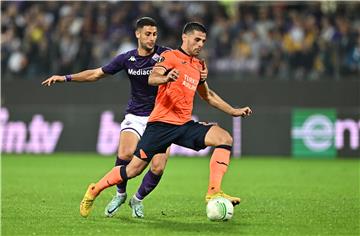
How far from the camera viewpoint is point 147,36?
422 inches

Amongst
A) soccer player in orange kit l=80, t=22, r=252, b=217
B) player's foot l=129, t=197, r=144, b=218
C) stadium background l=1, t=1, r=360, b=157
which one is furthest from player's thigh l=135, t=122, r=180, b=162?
stadium background l=1, t=1, r=360, b=157

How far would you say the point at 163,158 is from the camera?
10.4 m

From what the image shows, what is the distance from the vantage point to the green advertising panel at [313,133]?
2270 centimetres

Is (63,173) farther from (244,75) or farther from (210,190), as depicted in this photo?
(210,190)

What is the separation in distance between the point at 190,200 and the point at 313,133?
1092 centimetres

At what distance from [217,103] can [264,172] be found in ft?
27.5

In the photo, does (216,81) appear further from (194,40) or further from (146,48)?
(194,40)

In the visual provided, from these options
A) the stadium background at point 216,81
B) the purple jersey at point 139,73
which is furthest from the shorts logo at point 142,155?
the stadium background at point 216,81

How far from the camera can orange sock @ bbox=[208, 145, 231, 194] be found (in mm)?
9562

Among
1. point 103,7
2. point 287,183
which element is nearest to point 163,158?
point 287,183

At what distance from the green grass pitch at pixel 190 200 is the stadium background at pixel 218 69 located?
1824 mm

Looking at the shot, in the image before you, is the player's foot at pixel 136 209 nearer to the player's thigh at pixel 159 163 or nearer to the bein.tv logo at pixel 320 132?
the player's thigh at pixel 159 163

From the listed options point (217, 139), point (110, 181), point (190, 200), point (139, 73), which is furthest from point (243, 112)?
point (190, 200)

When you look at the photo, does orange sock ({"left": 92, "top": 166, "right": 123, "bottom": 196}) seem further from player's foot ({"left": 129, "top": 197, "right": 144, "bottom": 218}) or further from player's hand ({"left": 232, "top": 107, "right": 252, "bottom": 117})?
player's hand ({"left": 232, "top": 107, "right": 252, "bottom": 117})
